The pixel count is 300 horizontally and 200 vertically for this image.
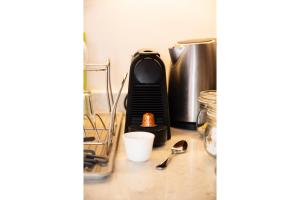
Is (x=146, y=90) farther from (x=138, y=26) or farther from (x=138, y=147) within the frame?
(x=138, y=26)

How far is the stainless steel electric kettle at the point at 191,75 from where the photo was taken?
3.55 feet

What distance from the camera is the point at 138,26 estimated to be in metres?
1.32

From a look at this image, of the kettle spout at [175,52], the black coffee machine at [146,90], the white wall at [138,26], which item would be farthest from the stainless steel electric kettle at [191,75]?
the white wall at [138,26]

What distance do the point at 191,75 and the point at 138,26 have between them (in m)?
0.33

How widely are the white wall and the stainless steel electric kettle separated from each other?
0.23 m

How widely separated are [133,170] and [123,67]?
636mm

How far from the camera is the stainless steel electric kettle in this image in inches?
42.6

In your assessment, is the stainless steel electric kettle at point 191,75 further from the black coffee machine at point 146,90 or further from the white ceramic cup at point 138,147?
the white ceramic cup at point 138,147

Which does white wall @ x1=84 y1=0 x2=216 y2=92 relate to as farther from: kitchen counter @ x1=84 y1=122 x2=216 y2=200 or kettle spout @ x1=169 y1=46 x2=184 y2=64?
kitchen counter @ x1=84 y1=122 x2=216 y2=200

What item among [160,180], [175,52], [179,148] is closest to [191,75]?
[175,52]

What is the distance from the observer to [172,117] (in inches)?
44.9

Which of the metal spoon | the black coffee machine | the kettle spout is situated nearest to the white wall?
the kettle spout

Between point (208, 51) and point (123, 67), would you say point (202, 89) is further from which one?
point (123, 67)
